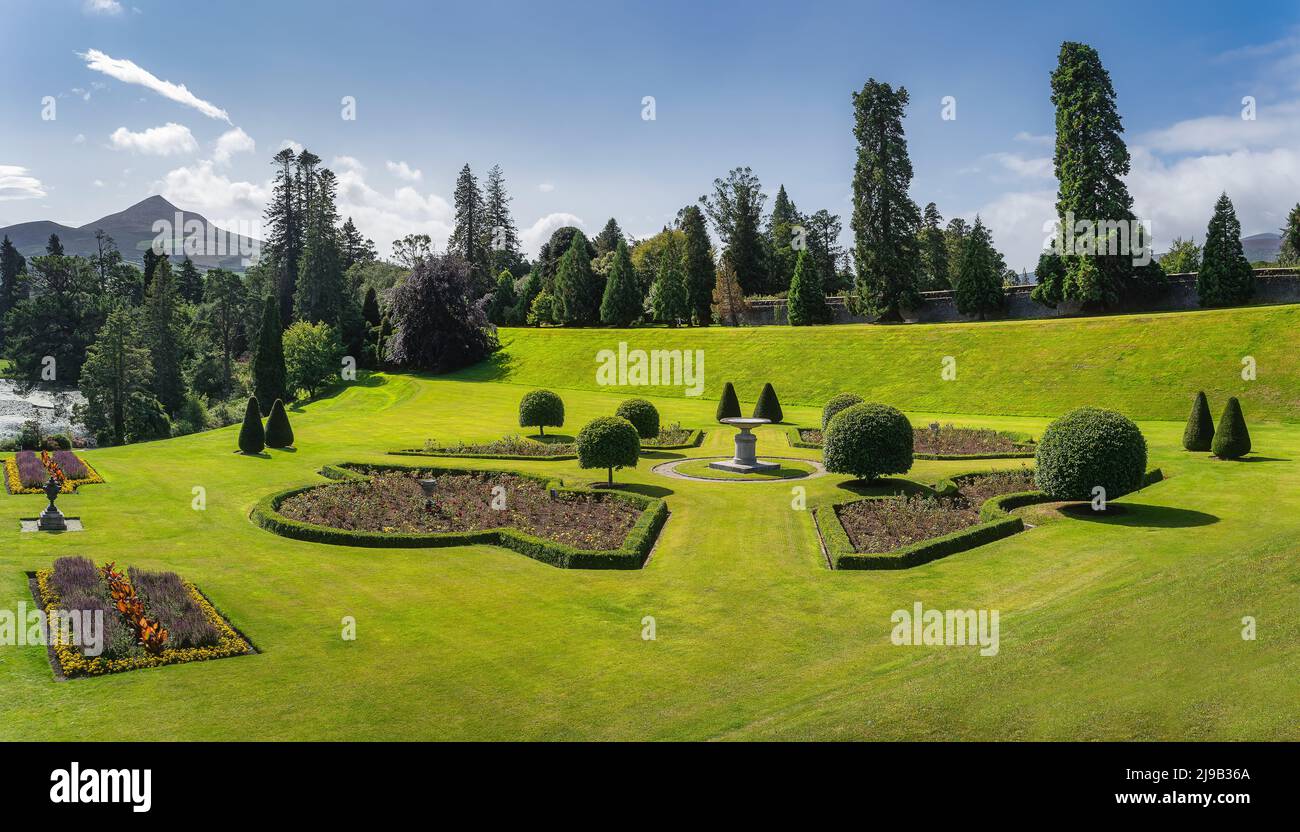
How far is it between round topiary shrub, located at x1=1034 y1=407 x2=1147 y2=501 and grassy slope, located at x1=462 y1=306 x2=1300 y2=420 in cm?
2030

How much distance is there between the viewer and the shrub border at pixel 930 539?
16.2 metres

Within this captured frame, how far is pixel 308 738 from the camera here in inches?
355

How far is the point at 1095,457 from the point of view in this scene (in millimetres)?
18547

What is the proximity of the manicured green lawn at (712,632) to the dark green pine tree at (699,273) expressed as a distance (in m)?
49.1

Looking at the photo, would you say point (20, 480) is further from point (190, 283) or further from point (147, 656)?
point (190, 283)

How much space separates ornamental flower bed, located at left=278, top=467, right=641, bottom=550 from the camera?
1925 centimetres

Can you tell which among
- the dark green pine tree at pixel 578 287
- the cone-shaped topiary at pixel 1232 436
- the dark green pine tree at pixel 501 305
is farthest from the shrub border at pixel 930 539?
the dark green pine tree at pixel 501 305

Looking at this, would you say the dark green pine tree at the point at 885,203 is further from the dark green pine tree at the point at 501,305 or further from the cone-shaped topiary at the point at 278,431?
the cone-shaped topiary at the point at 278,431

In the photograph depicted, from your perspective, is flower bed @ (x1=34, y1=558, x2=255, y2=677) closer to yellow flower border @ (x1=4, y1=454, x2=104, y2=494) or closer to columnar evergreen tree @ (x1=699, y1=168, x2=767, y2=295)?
yellow flower border @ (x1=4, y1=454, x2=104, y2=494)

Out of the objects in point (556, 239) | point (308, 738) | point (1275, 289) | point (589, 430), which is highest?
point (556, 239)
